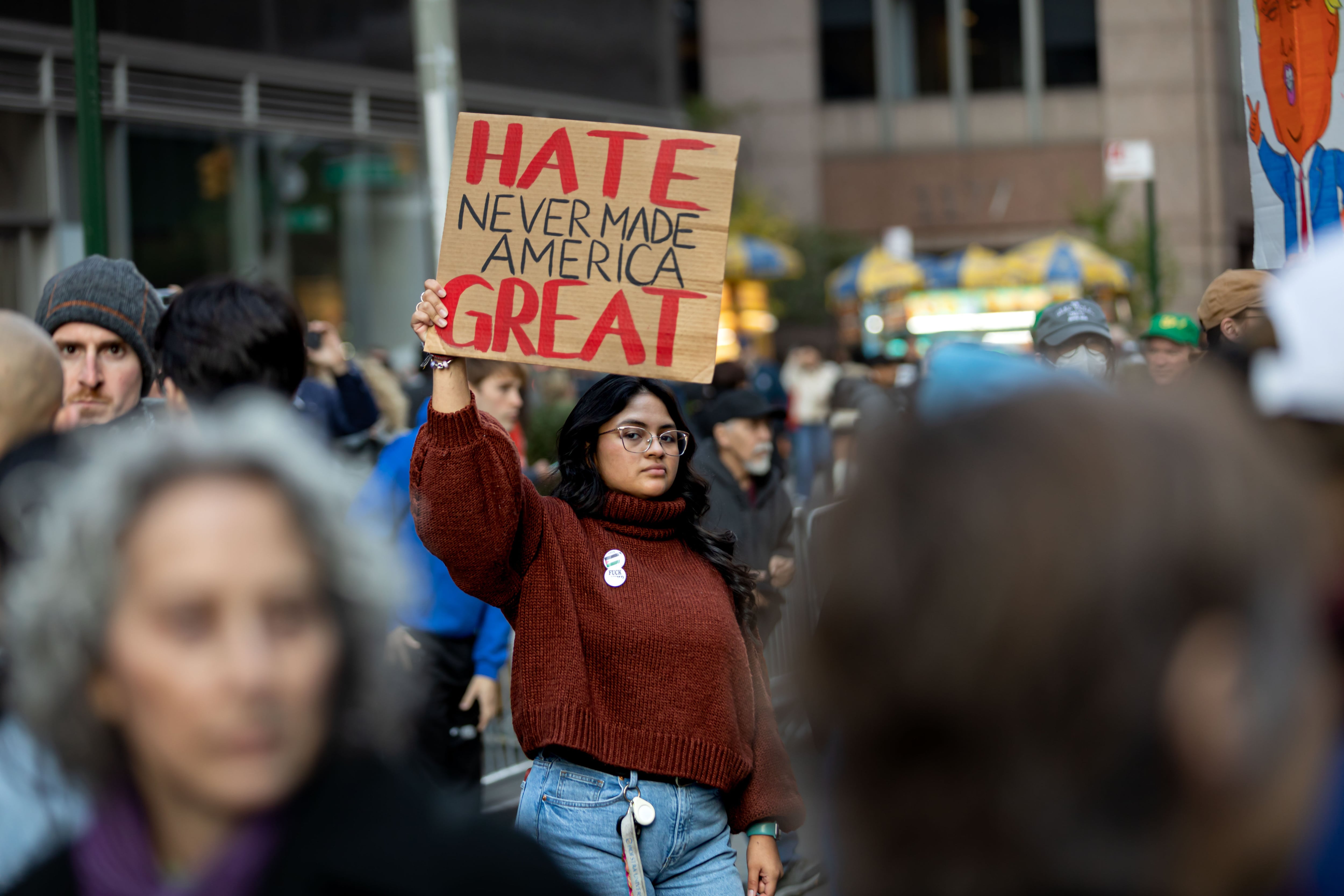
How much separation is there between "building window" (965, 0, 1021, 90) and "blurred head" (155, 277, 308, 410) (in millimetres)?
32939

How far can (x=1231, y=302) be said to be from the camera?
493 centimetres

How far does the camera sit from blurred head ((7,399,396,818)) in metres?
1.43

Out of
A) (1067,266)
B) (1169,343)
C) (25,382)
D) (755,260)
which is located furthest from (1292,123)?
(755,260)

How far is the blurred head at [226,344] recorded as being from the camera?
286 cm

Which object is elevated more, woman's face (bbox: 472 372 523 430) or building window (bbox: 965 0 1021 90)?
building window (bbox: 965 0 1021 90)

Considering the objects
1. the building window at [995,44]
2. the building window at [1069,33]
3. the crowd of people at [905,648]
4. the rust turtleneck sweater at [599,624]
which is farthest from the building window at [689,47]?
the crowd of people at [905,648]

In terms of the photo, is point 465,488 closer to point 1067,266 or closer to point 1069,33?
point 1067,266

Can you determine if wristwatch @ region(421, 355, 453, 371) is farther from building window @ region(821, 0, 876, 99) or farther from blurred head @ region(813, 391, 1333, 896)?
building window @ region(821, 0, 876, 99)

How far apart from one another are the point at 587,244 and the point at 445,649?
84.9 inches

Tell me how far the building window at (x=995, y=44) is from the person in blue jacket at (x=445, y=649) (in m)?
30.7

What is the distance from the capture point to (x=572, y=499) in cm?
380

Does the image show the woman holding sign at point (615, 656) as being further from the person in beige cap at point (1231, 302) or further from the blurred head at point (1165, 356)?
the blurred head at point (1165, 356)

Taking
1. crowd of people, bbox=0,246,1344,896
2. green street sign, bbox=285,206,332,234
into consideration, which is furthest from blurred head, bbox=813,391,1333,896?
green street sign, bbox=285,206,332,234

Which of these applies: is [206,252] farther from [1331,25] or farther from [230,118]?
[1331,25]
